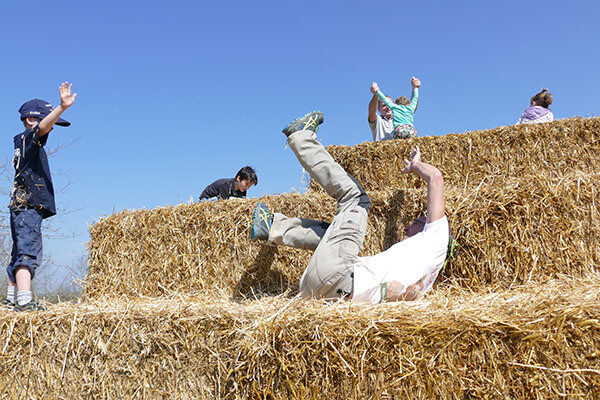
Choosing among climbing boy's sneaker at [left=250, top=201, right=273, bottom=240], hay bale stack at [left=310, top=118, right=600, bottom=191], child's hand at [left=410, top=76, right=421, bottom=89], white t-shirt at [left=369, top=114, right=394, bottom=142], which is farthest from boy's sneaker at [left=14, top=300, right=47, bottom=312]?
child's hand at [left=410, top=76, right=421, bottom=89]

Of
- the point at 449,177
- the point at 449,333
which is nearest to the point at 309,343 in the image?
the point at 449,333

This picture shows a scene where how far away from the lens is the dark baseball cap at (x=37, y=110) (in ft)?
11.3

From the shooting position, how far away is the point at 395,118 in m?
5.20

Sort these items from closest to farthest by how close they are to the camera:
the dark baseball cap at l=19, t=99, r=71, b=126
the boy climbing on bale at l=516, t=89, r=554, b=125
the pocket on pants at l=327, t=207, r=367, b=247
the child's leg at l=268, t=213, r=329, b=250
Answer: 1. the pocket on pants at l=327, t=207, r=367, b=247
2. the child's leg at l=268, t=213, r=329, b=250
3. the dark baseball cap at l=19, t=99, r=71, b=126
4. the boy climbing on bale at l=516, t=89, r=554, b=125

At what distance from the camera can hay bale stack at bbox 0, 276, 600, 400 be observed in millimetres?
1759

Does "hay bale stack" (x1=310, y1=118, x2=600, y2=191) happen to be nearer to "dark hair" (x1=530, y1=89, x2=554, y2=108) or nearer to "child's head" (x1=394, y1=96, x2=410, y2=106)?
"child's head" (x1=394, y1=96, x2=410, y2=106)

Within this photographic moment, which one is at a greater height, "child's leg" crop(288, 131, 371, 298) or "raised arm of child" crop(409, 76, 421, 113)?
"raised arm of child" crop(409, 76, 421, 113)

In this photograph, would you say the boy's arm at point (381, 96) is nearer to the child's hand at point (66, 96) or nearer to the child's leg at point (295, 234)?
the child's leg at point (295, 234)

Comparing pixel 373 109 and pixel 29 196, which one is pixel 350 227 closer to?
pixel 29 196

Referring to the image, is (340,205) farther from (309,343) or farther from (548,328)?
(548,328)

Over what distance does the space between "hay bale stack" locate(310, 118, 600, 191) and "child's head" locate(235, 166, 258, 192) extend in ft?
5.63

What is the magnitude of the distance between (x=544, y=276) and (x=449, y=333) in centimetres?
141

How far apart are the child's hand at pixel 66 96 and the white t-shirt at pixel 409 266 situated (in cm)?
215

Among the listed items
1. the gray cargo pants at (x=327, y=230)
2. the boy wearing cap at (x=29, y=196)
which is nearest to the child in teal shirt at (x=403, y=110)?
the gray cargo pants at (x=327, y=230)
